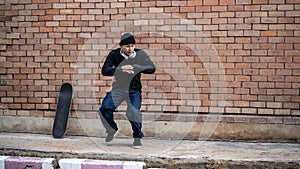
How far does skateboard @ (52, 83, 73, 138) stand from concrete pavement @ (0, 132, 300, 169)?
116 mm

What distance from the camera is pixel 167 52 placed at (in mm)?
5688

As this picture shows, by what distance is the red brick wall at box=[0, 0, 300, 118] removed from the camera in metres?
5.43

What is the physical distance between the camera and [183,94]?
18.5 feet

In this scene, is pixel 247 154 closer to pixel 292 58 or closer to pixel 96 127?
pixel 292 58

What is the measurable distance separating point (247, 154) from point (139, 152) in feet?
4.05

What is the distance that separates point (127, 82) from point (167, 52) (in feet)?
2.83

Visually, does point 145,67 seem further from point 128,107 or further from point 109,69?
point 128,107

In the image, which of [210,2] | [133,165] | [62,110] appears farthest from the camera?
[62,110]

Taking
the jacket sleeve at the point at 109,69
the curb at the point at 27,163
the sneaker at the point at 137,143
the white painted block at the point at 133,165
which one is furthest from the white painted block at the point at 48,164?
the jacket sleeve at the point at 109,69

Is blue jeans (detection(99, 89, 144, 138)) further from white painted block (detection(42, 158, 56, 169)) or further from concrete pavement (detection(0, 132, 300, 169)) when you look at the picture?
white painted block (detection(42, 158, 56, 169))

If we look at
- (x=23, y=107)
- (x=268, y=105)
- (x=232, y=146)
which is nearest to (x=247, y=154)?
(x=232, y=146)

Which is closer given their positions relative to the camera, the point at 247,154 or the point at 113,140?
the point at 247,154

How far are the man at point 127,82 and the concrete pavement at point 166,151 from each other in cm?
31

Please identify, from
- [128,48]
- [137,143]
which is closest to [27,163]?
[137,143]
